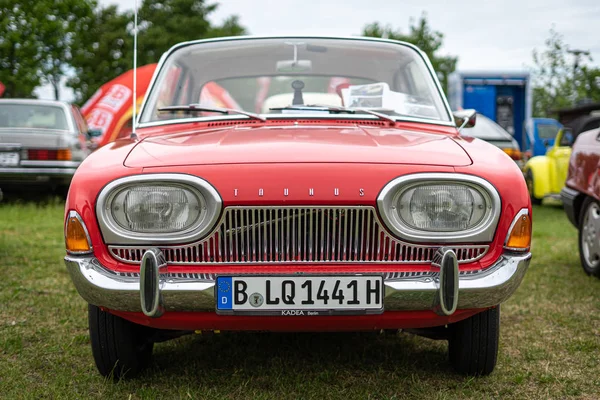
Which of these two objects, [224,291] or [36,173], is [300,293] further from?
[36,173]

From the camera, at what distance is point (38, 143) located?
1048cm

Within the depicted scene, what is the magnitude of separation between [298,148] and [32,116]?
30.2 ft

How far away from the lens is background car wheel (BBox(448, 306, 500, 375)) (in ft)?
9.98

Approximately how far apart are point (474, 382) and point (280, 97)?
178 centimetres

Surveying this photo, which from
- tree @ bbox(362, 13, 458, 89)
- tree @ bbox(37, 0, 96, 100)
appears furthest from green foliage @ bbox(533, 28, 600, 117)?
tree @ bbox(37, 0, 96, 100)

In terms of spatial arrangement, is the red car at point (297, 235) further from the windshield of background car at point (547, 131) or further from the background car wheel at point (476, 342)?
the windshield of background car at point (547, 131)

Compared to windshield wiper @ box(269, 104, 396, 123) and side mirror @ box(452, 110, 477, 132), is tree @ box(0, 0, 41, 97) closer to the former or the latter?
windshield wiper @ box(269, 104, 396, 123)

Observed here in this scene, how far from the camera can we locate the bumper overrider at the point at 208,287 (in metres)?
2.55

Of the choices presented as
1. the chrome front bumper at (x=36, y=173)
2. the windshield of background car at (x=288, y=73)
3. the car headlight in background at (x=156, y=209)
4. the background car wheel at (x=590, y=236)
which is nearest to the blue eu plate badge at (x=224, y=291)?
the car headlight in background at (x=156, y=209)

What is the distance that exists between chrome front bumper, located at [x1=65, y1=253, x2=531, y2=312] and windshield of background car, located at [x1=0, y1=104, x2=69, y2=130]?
8.92m

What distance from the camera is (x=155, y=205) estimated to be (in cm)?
266

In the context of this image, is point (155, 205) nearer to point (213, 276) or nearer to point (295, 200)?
point (213, 276)

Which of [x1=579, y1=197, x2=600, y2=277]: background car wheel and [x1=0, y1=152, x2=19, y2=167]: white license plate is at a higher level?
[x1=0, y1=152, x2=19, y2=167]: white license plate

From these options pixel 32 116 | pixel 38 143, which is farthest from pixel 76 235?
pixel 32 116
